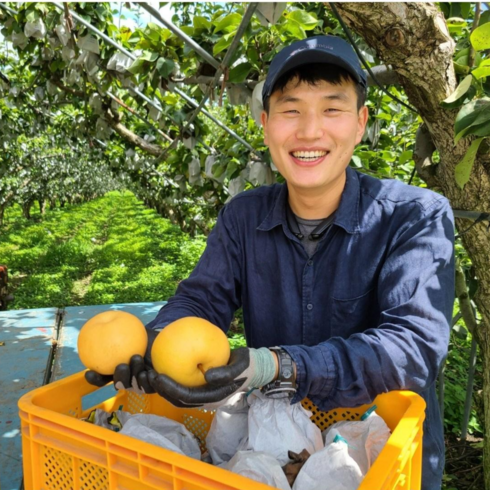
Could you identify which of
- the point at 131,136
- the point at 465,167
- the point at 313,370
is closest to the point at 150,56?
the point at 465,167

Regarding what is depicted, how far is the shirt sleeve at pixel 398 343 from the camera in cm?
128

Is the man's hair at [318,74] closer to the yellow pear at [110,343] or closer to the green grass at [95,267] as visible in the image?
the yellow pear at [110,343]

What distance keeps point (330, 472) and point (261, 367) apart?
0.29 meters

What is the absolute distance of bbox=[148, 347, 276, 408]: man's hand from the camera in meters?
1.14

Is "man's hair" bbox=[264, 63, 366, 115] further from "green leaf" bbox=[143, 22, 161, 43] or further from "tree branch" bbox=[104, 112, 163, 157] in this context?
"tree branch" bbox=[104, 112, 163, 157]

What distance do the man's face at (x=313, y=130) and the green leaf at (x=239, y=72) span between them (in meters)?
1.17

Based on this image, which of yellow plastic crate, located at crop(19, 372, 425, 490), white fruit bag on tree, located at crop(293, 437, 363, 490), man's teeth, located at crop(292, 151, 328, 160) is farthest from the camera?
man's teeth, located at crop(292, 151, 328, 160)

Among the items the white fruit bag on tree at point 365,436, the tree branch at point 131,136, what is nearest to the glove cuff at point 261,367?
the white fruit bag on tree at point 365,436

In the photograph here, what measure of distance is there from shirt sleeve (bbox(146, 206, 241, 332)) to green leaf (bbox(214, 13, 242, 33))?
1.20 metres

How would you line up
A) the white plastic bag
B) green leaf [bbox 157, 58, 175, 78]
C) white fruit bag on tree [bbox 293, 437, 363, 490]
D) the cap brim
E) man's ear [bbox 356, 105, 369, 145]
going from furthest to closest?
green leaf [bbox 157, 58, 175, 78], man's ear [bbox 356, 105, 369, 145], the cap brim, the white plastic bag, white fruit bag on tree [bbox 293, 437, 363, 490]

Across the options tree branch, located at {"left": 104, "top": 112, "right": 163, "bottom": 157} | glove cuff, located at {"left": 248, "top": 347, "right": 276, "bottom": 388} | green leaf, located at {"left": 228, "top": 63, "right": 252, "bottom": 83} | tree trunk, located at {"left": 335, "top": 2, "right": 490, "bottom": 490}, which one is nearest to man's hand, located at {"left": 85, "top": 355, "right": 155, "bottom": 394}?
glove cuff, located at {"left": 248, "top": 347, "right": 276, "bottom": 388}

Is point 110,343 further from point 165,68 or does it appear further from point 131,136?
point 131,136

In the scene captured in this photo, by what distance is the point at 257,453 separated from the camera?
1208 millimetres

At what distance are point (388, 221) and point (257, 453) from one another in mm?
899
